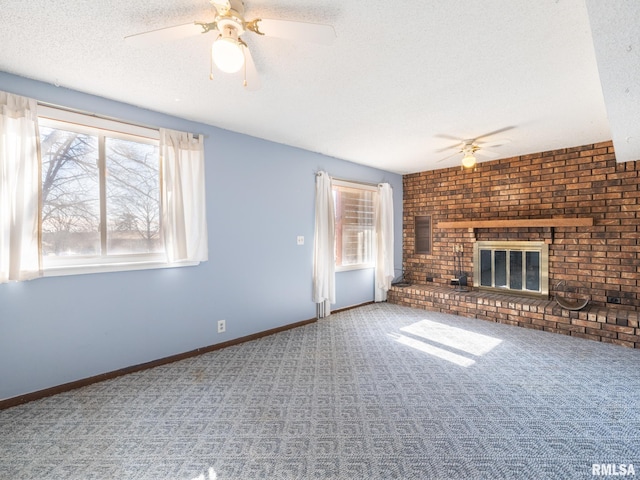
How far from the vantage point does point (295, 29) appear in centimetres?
147

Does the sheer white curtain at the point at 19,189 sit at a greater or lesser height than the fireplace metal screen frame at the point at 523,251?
greater

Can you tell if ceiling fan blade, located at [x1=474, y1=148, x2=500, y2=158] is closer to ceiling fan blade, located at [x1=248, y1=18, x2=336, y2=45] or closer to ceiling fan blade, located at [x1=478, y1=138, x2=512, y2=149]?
ceiling fan blade, located at [x1=478, y1=138, x2=512, y2=149]

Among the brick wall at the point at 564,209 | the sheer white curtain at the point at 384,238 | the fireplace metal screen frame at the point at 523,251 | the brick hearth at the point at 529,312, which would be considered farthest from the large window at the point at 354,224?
the fireplace metal screen frame at the point at 523,251

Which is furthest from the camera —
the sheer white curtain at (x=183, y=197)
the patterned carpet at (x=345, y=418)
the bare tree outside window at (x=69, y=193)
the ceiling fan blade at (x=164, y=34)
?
the sheer white curtain at (x=183, y=197)

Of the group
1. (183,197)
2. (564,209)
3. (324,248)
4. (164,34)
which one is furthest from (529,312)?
(164,34)

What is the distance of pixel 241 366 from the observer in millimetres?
2857

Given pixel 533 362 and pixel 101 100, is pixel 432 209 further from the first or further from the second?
pixel 101 100

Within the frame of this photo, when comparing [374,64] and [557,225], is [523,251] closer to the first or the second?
[557,225]

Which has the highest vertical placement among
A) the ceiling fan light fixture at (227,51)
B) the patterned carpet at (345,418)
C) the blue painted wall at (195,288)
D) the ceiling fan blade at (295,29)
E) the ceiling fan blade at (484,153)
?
the ceiling fan blade at (484,153)

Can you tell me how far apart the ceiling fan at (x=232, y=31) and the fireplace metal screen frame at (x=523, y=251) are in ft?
13.9

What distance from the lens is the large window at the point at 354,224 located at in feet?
15.7

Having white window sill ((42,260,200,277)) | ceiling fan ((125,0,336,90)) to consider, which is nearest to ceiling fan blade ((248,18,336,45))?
ceiling fan ((125,0,336,90))

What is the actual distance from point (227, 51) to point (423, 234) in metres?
4.79

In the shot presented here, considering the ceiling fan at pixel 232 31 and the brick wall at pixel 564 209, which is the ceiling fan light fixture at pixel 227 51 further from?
the brick wall at pixel 564 209
